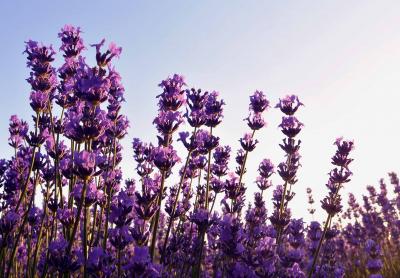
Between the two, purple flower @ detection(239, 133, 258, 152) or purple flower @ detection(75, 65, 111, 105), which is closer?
purple flower @ detection(75, 65, 111, 105)

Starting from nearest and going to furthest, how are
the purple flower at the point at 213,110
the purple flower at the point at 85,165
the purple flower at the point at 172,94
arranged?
the purple flower at the point at 85,165 → the purple flower at the point at 172,94 → the purple flower at the point at 213,110

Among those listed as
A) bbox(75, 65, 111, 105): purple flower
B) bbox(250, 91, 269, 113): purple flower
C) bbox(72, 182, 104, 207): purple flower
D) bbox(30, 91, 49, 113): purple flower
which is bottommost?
bbox(72, 182, 104, 207): purple flower

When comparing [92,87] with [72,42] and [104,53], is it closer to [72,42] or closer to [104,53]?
[104,53]

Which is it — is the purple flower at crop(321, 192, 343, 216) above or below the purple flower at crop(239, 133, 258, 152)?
below

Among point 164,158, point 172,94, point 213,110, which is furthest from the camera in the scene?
point 213,110

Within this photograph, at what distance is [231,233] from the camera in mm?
4102

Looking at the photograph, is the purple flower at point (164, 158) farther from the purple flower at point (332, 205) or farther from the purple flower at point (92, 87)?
the purple flower at point (332, 205)

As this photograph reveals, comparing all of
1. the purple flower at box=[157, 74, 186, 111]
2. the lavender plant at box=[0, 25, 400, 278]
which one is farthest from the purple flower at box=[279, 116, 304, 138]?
the purple flower at box=[157, 74, 186, 111]

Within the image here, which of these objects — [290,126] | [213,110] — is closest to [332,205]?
[290,126]

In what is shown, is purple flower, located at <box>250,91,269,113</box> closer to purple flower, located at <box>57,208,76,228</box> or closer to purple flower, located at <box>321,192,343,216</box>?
purple flower, located at <box>321,192,343,216</box>

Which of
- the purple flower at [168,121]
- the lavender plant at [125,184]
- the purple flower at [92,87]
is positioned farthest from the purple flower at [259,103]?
the purple flower at [92,87]

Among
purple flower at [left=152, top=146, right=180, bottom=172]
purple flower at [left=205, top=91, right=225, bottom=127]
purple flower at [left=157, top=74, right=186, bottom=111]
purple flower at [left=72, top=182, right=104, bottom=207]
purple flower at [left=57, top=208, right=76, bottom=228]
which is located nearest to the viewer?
purple flower at [left=72, top=182, right=104, bottom=207]

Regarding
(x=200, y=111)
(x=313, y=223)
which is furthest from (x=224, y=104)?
(x=313, y=223)

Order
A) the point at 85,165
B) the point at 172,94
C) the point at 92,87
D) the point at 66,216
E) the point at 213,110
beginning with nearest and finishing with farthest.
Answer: the point at 85,165
the point at 92,87
the point at 66,216
the point at 172,94
the point at 213,110
